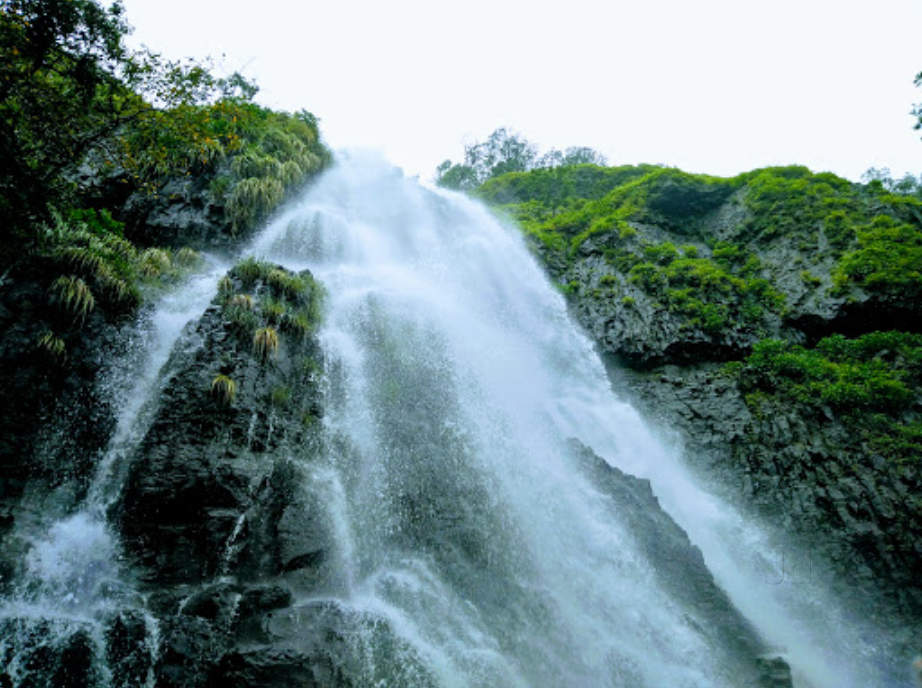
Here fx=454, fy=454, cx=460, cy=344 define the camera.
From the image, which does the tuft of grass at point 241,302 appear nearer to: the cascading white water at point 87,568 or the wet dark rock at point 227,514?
the wet dark rock at point 227,514

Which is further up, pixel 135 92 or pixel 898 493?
pixel 135 92

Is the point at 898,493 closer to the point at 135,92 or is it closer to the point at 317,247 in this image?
the point at 317,247

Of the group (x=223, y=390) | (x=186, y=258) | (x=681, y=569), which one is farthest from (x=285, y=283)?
(x=681, y=569)

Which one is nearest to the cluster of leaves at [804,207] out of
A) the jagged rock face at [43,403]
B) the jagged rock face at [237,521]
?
the jagged rock face at [237,521]

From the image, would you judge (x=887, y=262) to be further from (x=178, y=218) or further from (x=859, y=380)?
(x=178, y=218)

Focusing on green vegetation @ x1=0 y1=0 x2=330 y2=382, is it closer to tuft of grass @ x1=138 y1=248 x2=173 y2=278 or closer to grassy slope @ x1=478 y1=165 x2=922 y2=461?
tuft of grass @ x1=138 y1=248 x2=173 y2=278

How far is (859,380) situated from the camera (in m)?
10.7

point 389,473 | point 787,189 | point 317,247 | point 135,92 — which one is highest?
point 787,189

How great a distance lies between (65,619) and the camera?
16.1 feet

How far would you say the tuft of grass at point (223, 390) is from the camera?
22.3ft

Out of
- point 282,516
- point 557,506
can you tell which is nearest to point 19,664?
point 282,516

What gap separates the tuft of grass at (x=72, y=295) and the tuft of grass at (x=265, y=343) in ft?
8.43

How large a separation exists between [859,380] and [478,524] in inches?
388

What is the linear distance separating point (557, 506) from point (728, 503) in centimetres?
438
